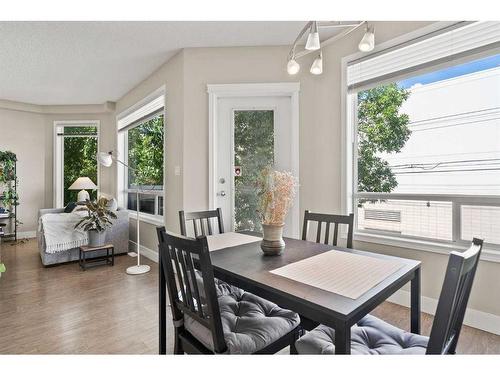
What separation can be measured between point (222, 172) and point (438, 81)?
7.10 feet

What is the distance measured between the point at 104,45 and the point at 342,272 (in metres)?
3.34

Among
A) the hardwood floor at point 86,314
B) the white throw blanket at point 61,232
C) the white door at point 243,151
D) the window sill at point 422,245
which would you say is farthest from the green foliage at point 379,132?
the white throw blanket at point 61,232

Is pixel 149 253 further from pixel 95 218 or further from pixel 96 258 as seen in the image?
pixel 95 218

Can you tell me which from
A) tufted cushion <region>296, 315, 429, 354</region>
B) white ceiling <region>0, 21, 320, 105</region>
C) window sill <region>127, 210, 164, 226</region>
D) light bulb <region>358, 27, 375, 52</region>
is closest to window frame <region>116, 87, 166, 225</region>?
window sill <region>127, 210, 164, 226</region>

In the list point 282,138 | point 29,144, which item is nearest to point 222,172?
point 282,138

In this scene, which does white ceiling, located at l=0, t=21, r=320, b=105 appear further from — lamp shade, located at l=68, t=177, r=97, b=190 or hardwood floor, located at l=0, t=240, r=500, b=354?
hardwood floor, located at l=0, t=240, r=500, b=354

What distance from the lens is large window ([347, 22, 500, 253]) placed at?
2059 mm

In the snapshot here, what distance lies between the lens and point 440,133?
2285 mm

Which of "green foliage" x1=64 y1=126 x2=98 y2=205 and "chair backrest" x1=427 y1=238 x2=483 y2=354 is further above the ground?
"green foliage" x1=64 y1=126 x2=98 y2=205

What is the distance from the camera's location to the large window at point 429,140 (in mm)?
2059

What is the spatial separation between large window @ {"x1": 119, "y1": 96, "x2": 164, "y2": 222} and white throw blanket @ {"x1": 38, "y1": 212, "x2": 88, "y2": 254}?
879 millimetres

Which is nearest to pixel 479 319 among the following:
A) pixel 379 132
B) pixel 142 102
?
pixel 379 132

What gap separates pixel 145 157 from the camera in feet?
14.7
